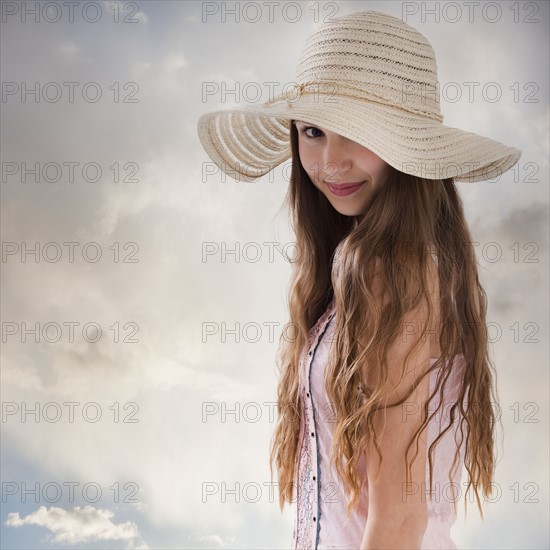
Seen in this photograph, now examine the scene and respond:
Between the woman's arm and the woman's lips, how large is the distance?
0.28 m

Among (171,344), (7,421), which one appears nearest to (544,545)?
(171,344)

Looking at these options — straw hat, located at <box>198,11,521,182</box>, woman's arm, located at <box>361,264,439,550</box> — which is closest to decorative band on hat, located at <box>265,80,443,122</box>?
straw hat, located at <box>198,11,521,182</box>

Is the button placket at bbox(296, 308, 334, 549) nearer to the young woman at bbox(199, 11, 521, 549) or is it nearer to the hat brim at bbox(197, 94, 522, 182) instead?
the young woman at bbox(199, 11, 521, 549)

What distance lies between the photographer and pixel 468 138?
127 centimetres

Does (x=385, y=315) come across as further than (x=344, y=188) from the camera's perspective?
No

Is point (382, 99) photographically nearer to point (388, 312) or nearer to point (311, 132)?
point (311, 132)

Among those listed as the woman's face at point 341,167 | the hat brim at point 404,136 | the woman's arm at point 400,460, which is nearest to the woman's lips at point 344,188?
the woman's face at point 341,167

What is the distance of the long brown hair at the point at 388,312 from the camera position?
1106 mm

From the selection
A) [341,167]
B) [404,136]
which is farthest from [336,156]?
[404,136]

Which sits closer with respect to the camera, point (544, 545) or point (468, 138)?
point (468, 138)

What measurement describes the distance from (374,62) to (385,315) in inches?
16.8

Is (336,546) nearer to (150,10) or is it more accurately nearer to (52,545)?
(52,545)

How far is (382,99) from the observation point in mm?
1224

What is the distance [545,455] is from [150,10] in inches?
73.0
